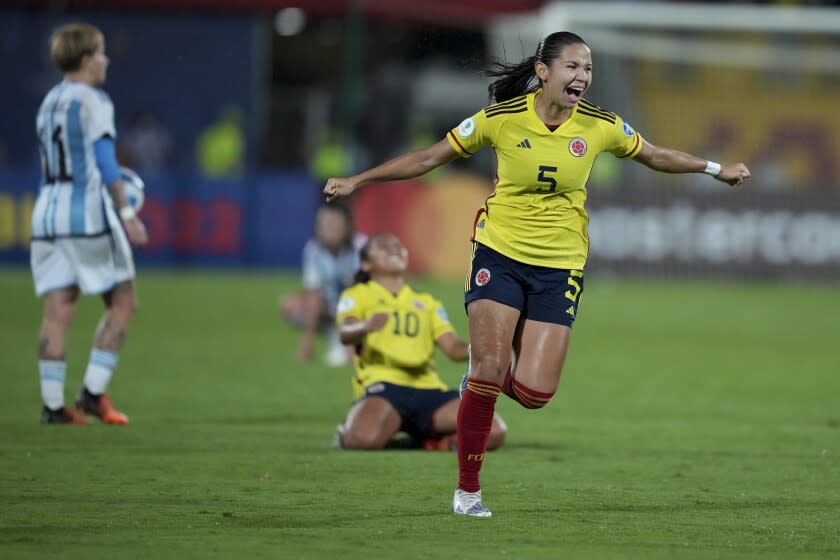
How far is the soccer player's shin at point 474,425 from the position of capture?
686 cm

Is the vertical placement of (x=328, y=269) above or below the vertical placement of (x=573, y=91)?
below

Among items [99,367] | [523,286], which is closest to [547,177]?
[523,286]

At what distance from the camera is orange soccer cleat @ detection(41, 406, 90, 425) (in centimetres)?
969

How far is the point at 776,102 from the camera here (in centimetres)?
4009

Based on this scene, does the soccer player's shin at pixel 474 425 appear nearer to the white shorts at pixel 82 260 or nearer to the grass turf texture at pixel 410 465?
the grass turf texture at pixel 410 465

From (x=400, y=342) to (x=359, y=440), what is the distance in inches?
24.9

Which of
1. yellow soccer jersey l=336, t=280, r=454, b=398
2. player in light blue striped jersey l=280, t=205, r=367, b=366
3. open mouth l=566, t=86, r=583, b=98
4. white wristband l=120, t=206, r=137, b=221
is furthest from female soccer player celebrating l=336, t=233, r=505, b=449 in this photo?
player in light blue striped jersey l=280, t=205, r=367, b=366

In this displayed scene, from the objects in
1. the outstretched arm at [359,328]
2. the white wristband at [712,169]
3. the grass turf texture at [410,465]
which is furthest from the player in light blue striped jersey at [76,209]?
the white wristband at [712,169]

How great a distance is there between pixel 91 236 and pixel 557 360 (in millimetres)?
3583

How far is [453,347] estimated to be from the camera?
8945 mm

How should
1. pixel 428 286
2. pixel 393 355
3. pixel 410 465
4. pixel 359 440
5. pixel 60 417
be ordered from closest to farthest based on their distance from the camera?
1. pixel 410 465
2. pixel 359 440
3. pixel 393 355
4. pixel 60 417
5. pixel 428 286

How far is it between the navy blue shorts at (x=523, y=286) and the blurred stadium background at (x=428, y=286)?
886 mm

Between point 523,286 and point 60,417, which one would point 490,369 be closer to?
point 523,286

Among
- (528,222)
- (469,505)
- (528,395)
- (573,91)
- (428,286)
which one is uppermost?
(573,91)
